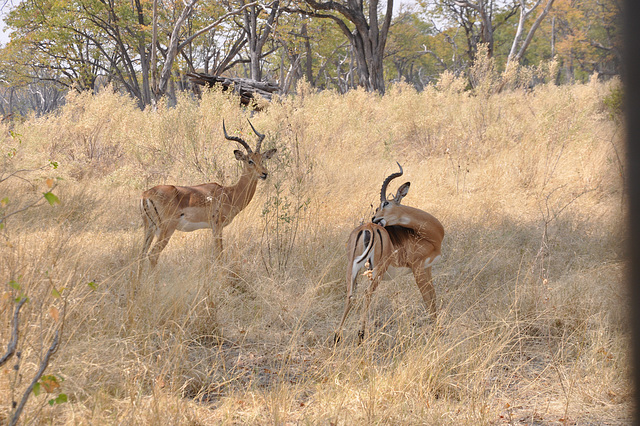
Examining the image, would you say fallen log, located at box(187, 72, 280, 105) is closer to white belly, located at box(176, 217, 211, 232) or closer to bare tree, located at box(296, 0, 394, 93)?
bare tree, located at box(296, 0, 394, 93)

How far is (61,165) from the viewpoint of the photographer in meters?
9.74

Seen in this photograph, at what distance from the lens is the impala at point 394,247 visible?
3.60 metres

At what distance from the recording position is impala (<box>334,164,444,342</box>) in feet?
11.8

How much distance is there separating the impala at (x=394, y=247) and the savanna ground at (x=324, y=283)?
24 centimetres

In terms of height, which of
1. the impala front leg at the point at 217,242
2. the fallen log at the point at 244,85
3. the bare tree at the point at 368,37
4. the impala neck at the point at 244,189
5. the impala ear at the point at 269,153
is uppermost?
the bare tree at the point at 368,37

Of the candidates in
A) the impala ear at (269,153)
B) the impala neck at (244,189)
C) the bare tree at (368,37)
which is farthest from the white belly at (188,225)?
the bare tree at (368,37)

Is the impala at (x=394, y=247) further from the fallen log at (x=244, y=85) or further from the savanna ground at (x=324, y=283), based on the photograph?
the fallen log at (x=244, y=85)

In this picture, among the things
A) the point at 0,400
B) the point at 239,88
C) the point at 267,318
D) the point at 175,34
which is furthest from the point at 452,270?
the point at 175,34

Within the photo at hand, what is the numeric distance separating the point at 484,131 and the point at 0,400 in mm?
9443

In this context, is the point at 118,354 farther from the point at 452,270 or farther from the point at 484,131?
the point at 484,131

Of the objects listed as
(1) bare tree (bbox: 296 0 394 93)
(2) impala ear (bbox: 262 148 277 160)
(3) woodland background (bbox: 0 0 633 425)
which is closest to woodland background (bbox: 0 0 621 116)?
(1) bare tree (bbox: 296 0 394 93)

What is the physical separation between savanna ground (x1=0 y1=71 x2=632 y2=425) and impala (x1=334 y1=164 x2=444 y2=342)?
0.24 m

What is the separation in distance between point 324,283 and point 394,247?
1163mm

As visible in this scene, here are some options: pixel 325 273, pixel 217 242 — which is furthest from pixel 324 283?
pixel 217 242
